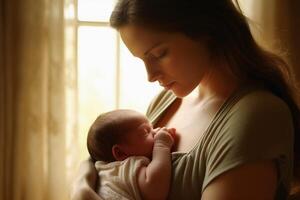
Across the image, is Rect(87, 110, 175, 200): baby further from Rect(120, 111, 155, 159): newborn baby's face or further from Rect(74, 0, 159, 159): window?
Rect(74, 0, 159, 159): window

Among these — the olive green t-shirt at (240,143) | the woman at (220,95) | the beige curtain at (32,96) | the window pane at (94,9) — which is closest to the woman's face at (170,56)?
the woman at (220,95)

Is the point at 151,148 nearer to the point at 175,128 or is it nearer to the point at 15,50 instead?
the point at 175,128

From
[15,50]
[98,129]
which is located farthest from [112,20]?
[15,50]

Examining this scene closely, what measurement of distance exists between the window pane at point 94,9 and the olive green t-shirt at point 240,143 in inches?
40.6

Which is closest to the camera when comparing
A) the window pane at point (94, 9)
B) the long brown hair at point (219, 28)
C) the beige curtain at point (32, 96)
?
the long brown hair at point (219, 28)

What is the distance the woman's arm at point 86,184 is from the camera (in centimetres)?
111

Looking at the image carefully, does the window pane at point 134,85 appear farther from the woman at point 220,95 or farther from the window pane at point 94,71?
the woman at point 220,95

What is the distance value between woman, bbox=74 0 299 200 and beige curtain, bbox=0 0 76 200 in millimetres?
602

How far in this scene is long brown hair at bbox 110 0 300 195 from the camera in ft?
3.43

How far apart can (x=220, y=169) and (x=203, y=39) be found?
33 cm

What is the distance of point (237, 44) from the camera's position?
1071 millimetres

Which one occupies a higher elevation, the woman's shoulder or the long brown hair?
the long brown hair

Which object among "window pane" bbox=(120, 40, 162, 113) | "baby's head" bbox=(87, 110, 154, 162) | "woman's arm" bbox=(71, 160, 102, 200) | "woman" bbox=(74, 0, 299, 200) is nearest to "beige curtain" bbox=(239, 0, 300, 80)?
"window pane" bbox=(120, 40, 162, 113)

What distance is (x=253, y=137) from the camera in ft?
3.07
